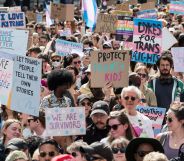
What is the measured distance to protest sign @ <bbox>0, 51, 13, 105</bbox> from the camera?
932 centimetres

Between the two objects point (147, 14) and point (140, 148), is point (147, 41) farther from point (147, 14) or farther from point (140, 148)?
point (147, 14)

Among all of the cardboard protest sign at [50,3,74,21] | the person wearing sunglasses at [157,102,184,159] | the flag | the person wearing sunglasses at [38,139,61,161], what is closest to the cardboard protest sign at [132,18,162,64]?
the person wearing sunglasses at [157,102,184,159]

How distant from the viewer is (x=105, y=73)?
10.1 m

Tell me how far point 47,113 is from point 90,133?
59cm

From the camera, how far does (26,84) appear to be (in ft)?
29.7

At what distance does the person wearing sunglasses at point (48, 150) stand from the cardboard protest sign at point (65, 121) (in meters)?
0.59

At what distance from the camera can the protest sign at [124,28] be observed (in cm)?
1598

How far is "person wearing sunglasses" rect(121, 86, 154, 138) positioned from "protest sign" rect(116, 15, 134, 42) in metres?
7.19

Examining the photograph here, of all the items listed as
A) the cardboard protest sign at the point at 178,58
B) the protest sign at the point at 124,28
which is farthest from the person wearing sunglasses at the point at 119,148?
the protest sign at the point at 124,28

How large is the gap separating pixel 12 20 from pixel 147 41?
3659mm

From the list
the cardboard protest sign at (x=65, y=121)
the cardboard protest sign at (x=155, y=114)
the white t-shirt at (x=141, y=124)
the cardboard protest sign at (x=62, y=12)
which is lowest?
the cardboard protest sign at (x=62, y=12)

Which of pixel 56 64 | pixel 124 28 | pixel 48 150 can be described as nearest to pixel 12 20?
pixel 56 64

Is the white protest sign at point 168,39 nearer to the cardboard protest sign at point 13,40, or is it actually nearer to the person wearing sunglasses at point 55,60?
the person wearing sunglasses at point 55,60

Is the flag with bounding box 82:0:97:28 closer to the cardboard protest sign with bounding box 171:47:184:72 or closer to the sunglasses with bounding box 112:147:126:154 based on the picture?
the cardboard protest sign with bounding box 171:47:184:72
